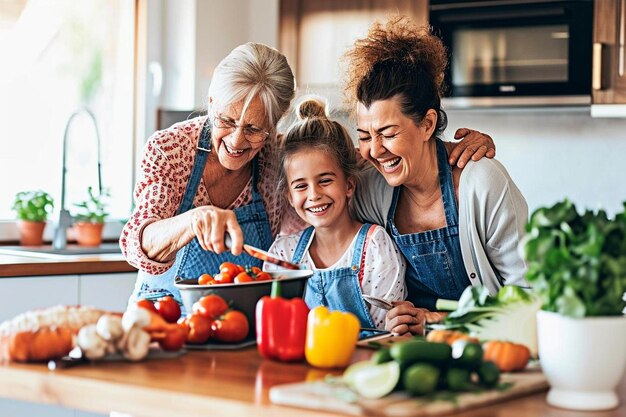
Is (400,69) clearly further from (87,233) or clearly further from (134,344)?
(87,233)

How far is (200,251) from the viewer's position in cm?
267

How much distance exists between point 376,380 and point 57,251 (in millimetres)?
2766

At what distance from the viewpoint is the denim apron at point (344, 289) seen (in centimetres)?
256

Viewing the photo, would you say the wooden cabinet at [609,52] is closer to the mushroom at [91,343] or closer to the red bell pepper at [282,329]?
the red bell pepper at [282,329]

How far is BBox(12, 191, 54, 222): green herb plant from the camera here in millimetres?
4059

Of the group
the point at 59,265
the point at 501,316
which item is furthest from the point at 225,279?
the point at 59,265

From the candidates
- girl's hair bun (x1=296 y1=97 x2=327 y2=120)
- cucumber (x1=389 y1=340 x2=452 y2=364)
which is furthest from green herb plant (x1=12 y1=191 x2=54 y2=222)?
cucumber (x1=389 y1=340 x2=452 y2=364)

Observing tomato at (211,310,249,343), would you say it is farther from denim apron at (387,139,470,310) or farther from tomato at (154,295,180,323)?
denim apron at (387,139,470,310)

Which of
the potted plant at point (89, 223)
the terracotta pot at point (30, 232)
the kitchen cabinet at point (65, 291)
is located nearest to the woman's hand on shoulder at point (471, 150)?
the kitchen cabinet at point (65, 291)

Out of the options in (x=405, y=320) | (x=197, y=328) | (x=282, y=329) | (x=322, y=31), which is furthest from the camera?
(x=322, y=31)

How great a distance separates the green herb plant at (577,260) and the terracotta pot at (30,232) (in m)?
2.94

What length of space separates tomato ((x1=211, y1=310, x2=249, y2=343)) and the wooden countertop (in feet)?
5.22

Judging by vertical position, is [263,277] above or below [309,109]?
below

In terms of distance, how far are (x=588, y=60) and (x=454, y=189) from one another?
1648 millimetres
